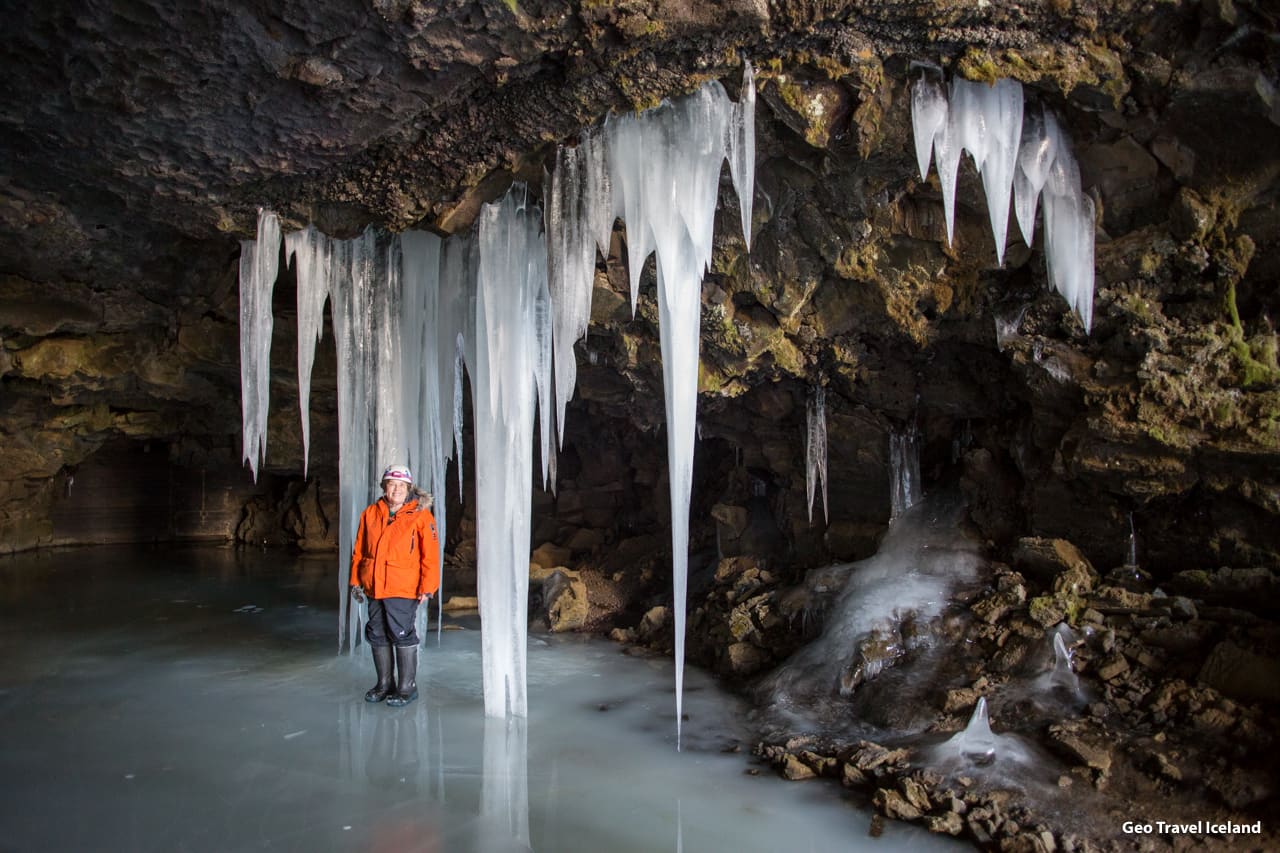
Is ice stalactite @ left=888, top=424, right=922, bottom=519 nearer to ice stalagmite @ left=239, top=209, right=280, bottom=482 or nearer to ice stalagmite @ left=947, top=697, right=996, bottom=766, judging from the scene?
ice stalagmite @ left=947, top=697, right=996, bottom=766

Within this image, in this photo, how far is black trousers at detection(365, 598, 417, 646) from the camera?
5.41m

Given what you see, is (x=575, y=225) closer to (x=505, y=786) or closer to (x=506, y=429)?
(x=506, y=429)

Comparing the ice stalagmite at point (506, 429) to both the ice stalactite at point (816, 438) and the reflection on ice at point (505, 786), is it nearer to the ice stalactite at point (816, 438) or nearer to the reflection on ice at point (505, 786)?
the reflection on ice at point (505, 786)

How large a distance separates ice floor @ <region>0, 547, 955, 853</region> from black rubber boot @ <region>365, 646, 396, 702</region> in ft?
0.36

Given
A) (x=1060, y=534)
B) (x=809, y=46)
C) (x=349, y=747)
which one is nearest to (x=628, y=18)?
(x=809, y=46)

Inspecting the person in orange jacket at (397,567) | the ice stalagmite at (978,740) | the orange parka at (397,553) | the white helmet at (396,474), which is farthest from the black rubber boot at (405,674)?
the ice stalagmite at (978,740)

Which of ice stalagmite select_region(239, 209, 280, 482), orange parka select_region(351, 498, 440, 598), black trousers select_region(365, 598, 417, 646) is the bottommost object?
black trousers select_region(365, 598, 417, 646)

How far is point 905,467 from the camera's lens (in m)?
8.02

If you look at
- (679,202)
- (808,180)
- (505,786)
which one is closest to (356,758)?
(505,786)

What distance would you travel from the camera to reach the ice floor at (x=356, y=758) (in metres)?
3.91

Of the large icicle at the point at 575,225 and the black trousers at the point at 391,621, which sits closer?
the large icicle at the point at 575,225

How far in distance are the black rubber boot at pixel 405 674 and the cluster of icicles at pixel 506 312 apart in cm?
54

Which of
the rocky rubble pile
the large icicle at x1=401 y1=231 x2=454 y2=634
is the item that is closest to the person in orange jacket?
the large icicle at x1=401 y1=231 x2=454 y2=634

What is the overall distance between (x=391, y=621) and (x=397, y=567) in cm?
34
